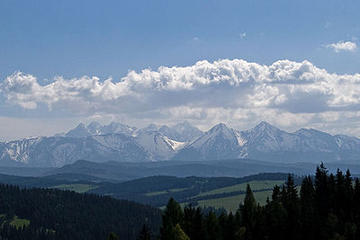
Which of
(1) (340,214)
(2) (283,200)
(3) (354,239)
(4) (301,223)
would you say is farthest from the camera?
(2) (283,200)

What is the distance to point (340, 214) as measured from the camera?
114 metres

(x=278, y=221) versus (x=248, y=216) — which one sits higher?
(x=278, y=221)

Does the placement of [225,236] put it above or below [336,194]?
below

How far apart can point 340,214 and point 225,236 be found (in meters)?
25.7

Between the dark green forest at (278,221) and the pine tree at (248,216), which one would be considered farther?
the pine tree at (248,216)

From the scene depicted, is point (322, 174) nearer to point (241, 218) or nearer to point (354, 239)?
point (241, 218)

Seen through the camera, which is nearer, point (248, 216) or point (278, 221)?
point (278, 221)

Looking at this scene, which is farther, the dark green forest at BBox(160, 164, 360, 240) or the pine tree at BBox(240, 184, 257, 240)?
the pine tree at BBox(240, 184, 257, 240)

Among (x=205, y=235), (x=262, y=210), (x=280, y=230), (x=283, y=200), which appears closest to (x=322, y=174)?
(x=283, y=200)

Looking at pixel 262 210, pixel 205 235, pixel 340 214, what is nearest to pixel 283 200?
pixel 262 210

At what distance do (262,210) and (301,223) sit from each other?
56.7 feet

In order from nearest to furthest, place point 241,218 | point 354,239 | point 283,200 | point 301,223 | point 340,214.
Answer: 1. point 354,239
2. point 301,223
3. point 340,214
4. point 241,218
5. point 283,200

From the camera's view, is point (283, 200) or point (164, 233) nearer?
point (164, 233)

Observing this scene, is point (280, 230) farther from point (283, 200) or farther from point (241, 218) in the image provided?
point (283, 200)
